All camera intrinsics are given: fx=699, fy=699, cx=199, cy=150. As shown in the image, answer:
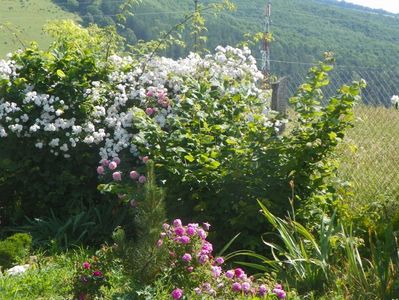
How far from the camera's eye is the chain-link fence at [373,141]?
6.80 metres

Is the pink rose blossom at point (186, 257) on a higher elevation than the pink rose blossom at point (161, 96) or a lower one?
higher

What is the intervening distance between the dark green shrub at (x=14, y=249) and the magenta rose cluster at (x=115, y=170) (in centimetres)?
91

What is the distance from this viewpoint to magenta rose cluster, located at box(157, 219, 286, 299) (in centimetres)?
432

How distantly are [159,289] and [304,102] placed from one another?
2.42 metres

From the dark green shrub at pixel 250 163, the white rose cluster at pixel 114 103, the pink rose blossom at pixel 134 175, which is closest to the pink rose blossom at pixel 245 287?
the dark green shrub at pixel 250 163

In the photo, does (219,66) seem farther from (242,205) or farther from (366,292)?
(366,292)

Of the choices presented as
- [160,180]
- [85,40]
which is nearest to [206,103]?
[160,180]

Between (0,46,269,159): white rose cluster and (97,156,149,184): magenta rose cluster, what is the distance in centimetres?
14

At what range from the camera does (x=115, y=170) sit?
21.7 feet

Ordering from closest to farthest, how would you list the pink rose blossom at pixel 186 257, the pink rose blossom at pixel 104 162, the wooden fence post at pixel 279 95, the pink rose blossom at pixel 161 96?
1. the pink rose blossom at pixel 186 257
2. the pink rose blossom at pixel 104 162
3. the pink rose blossom at pixel 161 96
4. the wooden fence post at pixel 279 95

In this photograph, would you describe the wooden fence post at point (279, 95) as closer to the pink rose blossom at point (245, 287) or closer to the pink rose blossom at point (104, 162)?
the pink rose blossom at point (104, 162)

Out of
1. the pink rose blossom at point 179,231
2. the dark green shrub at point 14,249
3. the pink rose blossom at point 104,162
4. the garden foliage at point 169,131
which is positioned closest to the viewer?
the pink rose blossom at point 179,231

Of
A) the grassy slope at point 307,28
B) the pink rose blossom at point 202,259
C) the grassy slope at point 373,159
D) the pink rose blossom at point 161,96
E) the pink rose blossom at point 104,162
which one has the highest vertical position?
the pink rose blossom at point 202,259

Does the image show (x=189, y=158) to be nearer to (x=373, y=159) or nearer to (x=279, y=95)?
(x=373, y=159)
